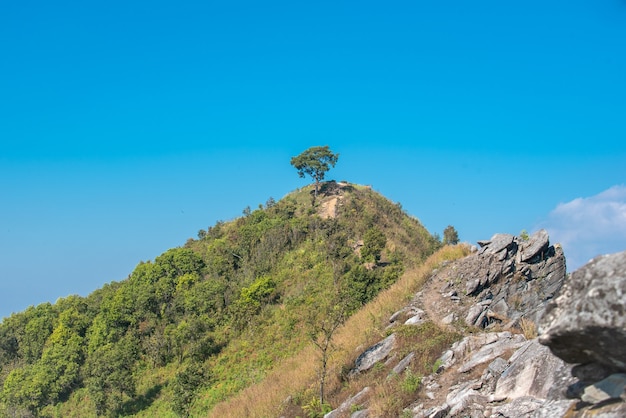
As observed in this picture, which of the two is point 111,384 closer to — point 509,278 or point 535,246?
point 509,278

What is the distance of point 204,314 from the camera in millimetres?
41000

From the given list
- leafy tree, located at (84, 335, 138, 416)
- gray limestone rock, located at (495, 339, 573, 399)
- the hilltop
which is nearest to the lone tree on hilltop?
the hilltop

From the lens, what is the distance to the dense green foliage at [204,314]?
32.8 metres

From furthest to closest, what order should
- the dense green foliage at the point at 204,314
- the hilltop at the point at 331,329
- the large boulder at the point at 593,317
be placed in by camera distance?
the dense green foliage at the point at 204,314 → the hilltop at the point at 331,329 → the large boulder at the point at 593,317

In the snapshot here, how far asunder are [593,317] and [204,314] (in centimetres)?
3893

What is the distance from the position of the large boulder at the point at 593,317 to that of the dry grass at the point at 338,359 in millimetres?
10823

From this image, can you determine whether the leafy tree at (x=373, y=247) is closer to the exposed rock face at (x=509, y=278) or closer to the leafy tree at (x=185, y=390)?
the leafy tree at (x=185, y=390)

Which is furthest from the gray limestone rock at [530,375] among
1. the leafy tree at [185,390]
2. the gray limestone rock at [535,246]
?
the leafy tree at [185,390]

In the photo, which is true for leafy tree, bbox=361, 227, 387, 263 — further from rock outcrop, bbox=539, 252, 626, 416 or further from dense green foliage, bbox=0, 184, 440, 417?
rock outcrop, bbox=539, 252, 626, 416

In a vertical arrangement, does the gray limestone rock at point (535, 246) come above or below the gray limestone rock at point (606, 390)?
above

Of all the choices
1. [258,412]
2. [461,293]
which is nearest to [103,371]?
[258,412]

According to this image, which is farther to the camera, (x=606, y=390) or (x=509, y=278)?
(x=509, y=278)

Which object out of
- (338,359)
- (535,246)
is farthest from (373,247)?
(338,359)

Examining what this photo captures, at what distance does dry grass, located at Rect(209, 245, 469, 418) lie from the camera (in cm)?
1703
